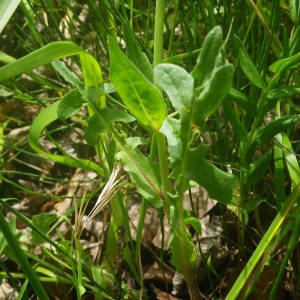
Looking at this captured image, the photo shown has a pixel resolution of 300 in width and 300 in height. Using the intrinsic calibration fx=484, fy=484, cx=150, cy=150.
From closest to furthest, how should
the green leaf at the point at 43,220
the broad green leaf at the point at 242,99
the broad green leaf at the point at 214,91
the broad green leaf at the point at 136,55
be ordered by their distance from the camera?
the broad green leaf at the point at 214,91
the broad green leaf at the point at 136,55
the broad green leaf at the point at 242,99
the green leaf at the point at 43,220

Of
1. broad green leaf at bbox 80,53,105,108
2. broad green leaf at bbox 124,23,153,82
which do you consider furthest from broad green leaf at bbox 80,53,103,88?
broad green leaf at bbox 124,23,153,82

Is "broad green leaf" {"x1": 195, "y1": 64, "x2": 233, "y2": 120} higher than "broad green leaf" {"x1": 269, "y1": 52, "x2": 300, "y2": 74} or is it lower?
higher

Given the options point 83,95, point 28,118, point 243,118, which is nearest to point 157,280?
point 243,118

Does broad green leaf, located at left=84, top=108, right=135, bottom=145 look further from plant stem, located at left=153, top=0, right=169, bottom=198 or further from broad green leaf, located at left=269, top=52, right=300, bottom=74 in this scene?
broad green leaf, located at left=269, top=52, right=300, bottom=74

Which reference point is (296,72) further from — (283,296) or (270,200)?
(283,296)

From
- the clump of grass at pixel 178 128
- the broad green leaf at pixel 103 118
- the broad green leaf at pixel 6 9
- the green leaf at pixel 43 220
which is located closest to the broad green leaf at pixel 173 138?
the clump of grass at pixel 178 128

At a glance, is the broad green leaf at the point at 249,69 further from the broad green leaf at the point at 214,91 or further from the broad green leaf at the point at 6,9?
the broad green leaf at the point at 6,9
